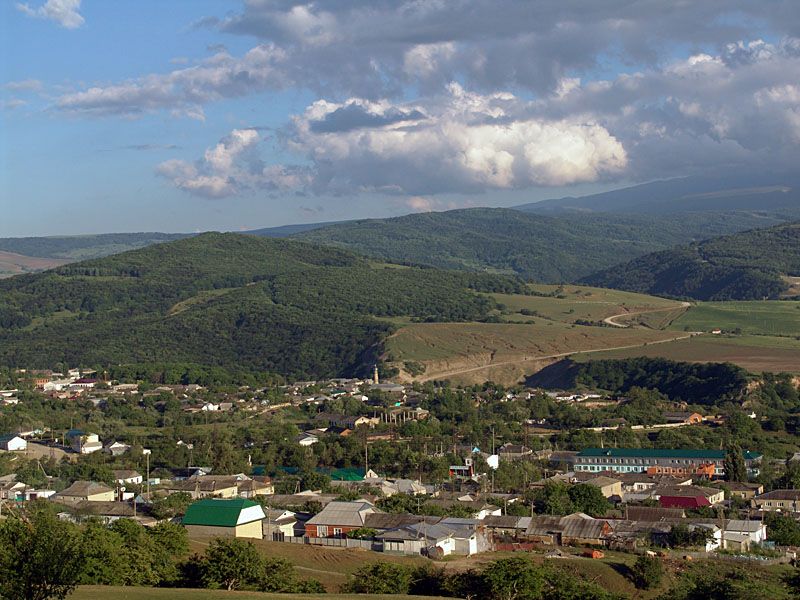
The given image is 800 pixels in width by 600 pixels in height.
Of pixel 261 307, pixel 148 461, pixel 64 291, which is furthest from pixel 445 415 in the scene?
pixel 64 291

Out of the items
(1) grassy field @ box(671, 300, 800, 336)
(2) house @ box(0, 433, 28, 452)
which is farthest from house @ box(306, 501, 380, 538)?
(1) grassy field @ box(671, 300, 800, 336)

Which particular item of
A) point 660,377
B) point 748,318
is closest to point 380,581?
point 660,377

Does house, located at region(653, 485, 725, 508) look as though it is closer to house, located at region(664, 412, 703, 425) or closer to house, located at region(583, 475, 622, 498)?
house, located at region(583, 475, 622, 498)

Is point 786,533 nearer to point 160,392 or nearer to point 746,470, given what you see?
point 746,470

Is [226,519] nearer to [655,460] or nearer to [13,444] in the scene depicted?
[655,460]

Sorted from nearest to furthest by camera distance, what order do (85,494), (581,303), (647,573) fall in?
(647,573)
(85,494)
(581,303)

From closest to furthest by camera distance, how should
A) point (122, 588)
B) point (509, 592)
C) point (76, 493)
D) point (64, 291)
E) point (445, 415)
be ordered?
1. point (122, 588)
2. point (509, 592)
3. point (76, 493)
4. point (445, 415)
5. point (64, 291)
